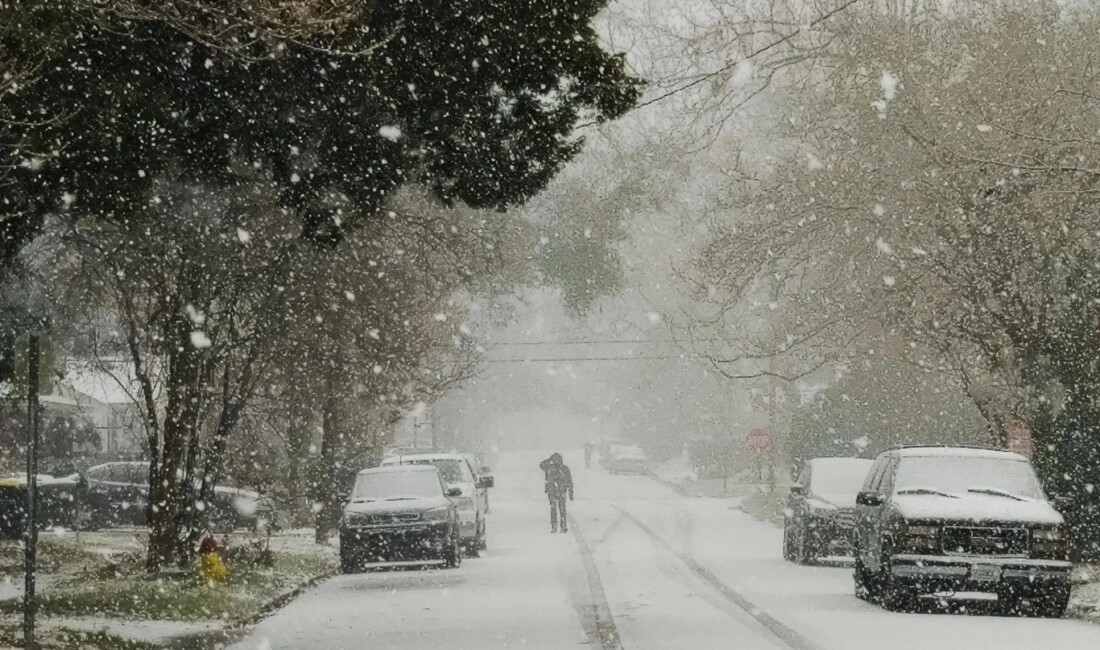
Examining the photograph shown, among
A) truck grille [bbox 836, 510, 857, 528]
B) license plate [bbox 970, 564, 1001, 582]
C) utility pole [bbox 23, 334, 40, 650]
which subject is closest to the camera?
utility pole [bbox 23, 334, 40, 650]

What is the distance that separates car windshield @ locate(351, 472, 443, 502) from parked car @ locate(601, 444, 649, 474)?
238 feet

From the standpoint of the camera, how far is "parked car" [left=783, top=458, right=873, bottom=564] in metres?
26.5

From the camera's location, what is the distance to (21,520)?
3381 centimetres

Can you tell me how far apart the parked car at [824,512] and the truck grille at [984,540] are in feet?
25.2

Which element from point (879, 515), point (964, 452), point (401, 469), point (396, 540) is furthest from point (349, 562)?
point (964, 452)

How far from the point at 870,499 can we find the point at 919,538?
140 centimetres

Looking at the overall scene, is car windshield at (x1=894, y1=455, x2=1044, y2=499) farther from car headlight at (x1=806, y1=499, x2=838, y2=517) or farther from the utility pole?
the utility pole

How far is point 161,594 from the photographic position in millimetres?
19438

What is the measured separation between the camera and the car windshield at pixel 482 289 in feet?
49.9

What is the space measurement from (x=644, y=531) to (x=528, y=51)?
907 inches

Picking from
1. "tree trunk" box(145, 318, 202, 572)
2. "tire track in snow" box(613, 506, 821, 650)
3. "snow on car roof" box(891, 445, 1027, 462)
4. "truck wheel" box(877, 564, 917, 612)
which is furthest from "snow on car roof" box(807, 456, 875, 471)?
"tree trunk" box(145, 318, 202, 572)

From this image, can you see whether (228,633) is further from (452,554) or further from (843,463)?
(843,463)

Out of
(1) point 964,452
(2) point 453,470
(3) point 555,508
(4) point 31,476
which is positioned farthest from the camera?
(3) point 555,508

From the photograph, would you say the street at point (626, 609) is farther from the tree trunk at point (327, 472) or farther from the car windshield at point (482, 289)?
the tree trunk at point (327, 472)
